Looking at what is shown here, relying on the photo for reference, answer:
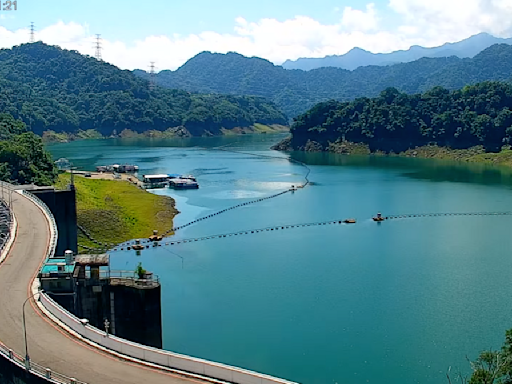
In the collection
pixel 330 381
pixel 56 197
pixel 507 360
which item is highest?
pixel 56 197

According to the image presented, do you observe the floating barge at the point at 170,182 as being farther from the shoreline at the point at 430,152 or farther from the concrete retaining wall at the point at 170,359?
the concrete retaining wall at the point at 170,359

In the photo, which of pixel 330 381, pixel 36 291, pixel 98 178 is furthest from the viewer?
pixel 98 178

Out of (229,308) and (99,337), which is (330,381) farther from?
(99,337)

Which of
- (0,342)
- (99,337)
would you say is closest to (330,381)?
(99,337)

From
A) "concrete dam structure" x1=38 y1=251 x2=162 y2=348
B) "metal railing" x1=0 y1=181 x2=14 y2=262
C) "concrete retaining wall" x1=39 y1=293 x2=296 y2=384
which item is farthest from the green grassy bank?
"concrete retaining wall" x1=39 y1=293 x2=296 y2=384

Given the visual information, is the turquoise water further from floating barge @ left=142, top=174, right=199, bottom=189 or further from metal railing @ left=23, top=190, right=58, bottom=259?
metal railing @ left=23, top=190, right=58, bottom=259
